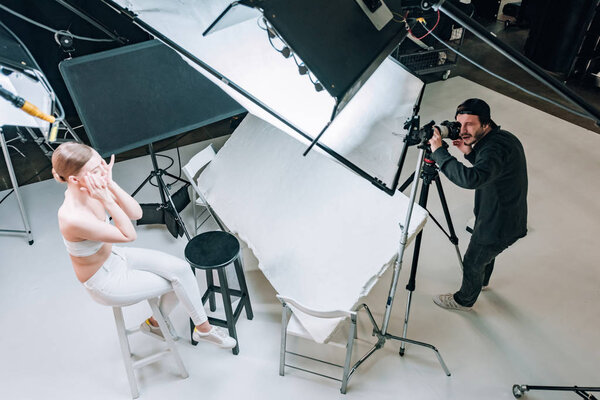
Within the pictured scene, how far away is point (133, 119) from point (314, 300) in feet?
4.90

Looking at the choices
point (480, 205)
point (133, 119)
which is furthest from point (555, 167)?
point (133, 119)

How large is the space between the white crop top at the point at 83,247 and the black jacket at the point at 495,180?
1.57m

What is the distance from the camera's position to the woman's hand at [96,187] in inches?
68.6

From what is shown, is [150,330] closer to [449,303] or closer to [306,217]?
[306,217]

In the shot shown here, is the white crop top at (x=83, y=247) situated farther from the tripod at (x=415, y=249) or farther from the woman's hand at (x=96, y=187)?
Result: the tripod at (x=415, y=249)

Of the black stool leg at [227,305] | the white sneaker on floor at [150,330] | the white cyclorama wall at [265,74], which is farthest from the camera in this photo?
the white sneaker on floor at [150,330]

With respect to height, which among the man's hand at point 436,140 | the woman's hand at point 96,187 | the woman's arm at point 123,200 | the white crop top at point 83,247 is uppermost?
the man's hand at point 436,140

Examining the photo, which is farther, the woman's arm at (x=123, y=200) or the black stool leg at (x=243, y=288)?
the black stool leg at (x=243, y=288)

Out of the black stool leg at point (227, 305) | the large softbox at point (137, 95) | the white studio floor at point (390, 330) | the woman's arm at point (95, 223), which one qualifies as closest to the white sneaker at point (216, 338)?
the black stool leg at point (227, 305)

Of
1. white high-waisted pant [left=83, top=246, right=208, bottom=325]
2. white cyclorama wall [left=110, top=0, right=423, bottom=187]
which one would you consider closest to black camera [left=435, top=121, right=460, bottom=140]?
white cyclorama wall [left=110, top=0, right=423, bottom=187]

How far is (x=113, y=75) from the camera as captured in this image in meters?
2.42

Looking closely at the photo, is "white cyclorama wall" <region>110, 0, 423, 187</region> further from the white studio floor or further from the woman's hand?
the white studio floor

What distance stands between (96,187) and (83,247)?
0.28 m

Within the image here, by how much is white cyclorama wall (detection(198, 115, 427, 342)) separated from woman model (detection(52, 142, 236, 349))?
23.0 inches
